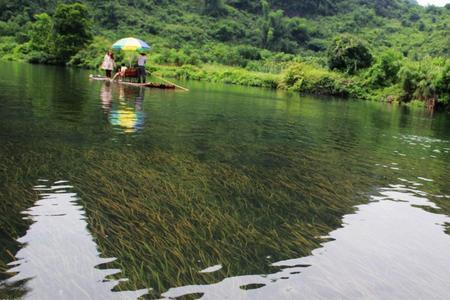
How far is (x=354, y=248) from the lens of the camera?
613 centimetres

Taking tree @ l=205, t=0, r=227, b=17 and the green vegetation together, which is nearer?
the green vegetation

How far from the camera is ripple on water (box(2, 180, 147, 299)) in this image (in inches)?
171

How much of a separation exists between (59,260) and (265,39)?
365 ft

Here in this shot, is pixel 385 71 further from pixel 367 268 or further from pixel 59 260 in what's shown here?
pixel 59 260

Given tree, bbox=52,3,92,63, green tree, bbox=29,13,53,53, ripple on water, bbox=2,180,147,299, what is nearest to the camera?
ripple on water, bbox=2,180,147,299

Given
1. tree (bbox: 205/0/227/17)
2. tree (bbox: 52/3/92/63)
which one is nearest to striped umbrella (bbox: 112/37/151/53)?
tree (bbox: 52/3/92/63)

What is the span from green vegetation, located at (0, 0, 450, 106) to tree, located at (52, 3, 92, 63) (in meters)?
0.14

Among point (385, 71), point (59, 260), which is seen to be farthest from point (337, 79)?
point (59, 260)

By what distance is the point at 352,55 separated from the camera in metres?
56.0

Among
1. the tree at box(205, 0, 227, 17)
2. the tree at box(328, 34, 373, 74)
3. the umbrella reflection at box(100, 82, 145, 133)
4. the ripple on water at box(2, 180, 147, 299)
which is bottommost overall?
the ripple on water at box(2, 180, 147, 299)

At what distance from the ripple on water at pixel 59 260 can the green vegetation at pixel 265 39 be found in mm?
39574

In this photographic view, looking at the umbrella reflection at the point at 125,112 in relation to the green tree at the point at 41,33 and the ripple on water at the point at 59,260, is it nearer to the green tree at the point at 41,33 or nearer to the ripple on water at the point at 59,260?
the ripple on water at the point at 59,260

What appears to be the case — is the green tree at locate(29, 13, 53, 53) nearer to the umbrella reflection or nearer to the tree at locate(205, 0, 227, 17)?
the umbrella reflection

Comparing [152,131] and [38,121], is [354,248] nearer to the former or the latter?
[152,131]
